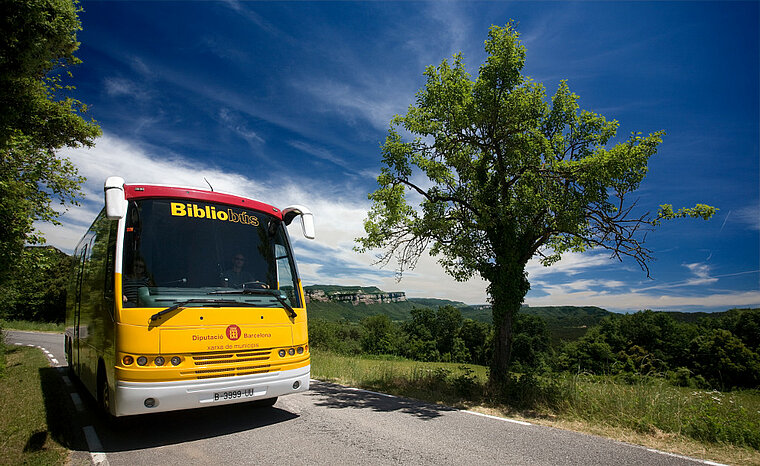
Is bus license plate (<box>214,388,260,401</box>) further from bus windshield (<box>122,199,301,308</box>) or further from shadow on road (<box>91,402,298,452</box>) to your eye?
bus windshield (<box>122,199,301,308</box>)

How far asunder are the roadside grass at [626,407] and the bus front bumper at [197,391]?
403 cm

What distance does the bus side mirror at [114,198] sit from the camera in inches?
187

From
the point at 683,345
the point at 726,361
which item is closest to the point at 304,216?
the point at 726,361

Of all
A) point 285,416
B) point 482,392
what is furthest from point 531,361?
point 285,416

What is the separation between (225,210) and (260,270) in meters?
1.12

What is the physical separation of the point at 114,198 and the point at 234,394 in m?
3.03

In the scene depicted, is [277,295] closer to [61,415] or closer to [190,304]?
[190,304]

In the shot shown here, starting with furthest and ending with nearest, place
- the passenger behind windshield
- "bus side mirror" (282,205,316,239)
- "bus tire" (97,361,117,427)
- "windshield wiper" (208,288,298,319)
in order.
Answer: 1. "bus side mirror" (282,205,316,239)
2. "windshield wiper" (208,288,298,319)
3. "bus tire" (97,361,117,427)
4. the passenger behind windshield

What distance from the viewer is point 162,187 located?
216 inches

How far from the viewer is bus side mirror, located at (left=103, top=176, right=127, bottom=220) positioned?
187 inches

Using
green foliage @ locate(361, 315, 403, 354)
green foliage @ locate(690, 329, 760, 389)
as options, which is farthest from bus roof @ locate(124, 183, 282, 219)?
green foliage @ locate(361, 315, 403, 354)

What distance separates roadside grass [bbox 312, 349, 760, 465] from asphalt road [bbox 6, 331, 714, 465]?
0.70 metres

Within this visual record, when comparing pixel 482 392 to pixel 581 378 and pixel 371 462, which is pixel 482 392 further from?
pixel 371 462

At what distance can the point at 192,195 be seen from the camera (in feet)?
18.6
